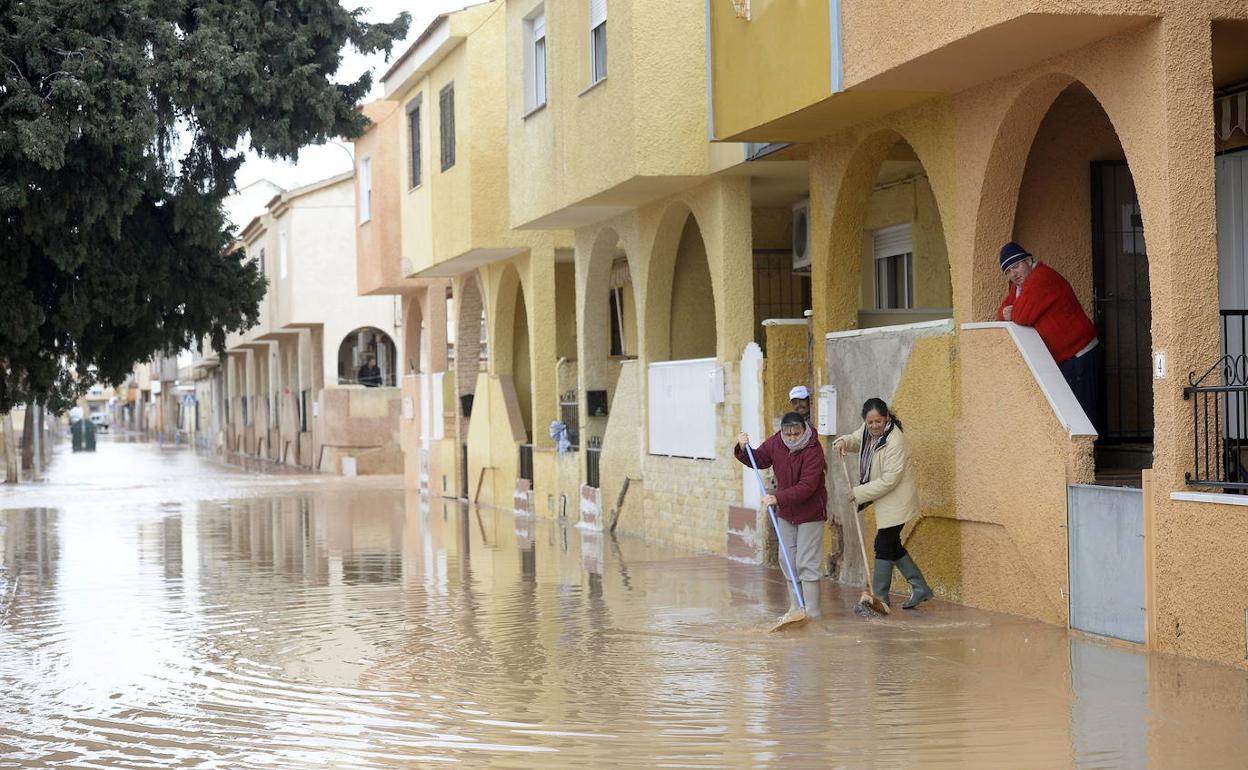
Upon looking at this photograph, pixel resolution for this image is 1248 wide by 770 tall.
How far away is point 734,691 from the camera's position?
30.8ft

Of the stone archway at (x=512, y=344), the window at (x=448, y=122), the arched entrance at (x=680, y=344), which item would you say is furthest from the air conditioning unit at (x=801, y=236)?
the window at (x=448, y=122)

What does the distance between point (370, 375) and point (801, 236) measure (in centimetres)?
2767

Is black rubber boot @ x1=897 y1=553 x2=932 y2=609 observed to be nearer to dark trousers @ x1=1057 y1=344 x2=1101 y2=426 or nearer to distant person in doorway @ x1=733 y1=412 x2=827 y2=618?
distant person in doorway @ x1=733 y1=412 x2=827 y2=618

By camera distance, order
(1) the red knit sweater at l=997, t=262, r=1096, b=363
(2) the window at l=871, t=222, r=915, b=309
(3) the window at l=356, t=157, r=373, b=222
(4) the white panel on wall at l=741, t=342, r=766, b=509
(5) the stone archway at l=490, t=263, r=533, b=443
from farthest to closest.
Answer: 1. (3) the window at l=356, t=157, r=373, b=222
2. (5) the stone archway at l=490, t=263, r=533, b=443
3. (2) the window at l=871, t=222, r=915, b=309
4. (4) the white panel on wall at l=741, t=342, r=766, b=509
5. (1) the red knit sweater at l=997, t=262, r=1096, b=363

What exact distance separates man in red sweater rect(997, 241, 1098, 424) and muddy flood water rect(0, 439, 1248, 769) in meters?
1.93

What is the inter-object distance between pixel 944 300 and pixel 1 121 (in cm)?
979

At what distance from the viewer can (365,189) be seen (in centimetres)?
3388

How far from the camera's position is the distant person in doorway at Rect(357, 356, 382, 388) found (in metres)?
45.0

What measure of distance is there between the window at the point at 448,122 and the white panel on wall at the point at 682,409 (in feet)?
24.7

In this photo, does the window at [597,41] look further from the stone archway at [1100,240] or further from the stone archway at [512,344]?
the stone archway at [512,344]

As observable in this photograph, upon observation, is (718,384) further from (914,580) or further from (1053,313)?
(1053,313)

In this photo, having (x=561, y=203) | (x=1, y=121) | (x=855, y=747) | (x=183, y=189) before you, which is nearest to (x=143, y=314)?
(x=183, y=189)

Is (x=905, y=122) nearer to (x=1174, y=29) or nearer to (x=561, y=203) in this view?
(x=1174, y=29)

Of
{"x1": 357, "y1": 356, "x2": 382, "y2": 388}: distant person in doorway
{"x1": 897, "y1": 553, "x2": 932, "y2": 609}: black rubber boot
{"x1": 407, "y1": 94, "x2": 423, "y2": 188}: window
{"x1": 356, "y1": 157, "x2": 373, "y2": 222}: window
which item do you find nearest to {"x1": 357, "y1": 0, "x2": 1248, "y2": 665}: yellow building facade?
{"x1": 897, "y1": 553, "x2": 932, "y2": 609}: black rubber boot
